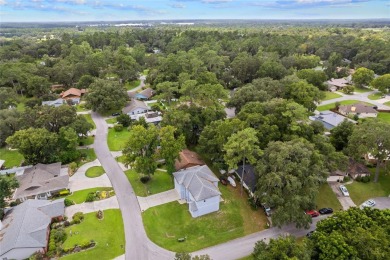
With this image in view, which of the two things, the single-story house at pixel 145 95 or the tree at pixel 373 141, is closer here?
the tree at pixel 373 141

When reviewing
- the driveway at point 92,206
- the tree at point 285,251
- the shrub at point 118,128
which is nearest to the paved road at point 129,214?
the driveway at point 92,206

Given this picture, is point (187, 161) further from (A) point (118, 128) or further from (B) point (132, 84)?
(B) point (132, 84)

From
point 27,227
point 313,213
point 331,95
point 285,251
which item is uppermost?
point 285,251

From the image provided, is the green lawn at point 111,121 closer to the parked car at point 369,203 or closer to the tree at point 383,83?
the parked car at point 369,203

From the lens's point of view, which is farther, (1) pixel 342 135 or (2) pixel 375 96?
(2) pixel 375 96

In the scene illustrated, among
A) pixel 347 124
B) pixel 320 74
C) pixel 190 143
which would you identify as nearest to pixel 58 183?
pixel 190 143

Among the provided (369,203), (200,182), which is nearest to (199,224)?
(200,182)
